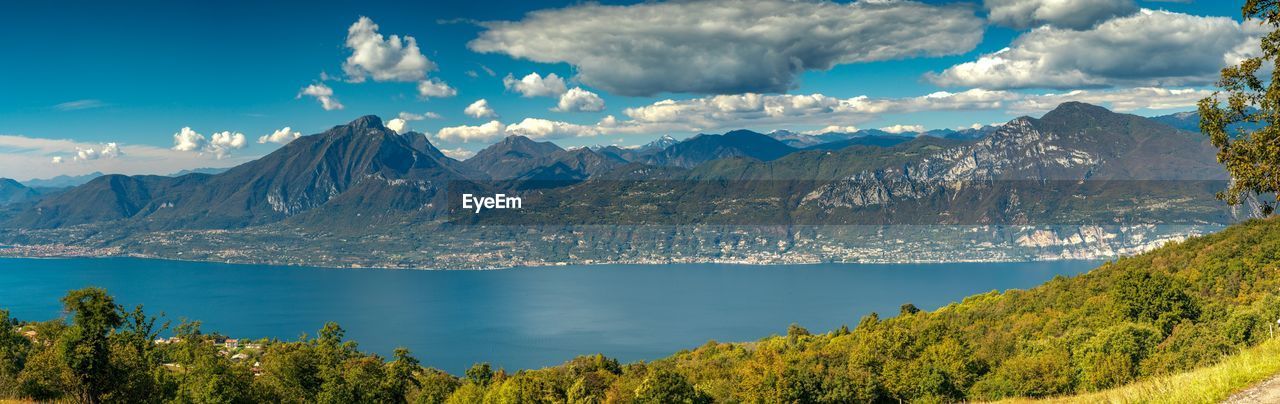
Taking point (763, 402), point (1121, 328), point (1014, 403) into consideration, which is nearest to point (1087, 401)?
point (1014, 403)

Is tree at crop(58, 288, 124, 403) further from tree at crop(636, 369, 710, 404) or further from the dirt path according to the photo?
the dirt path

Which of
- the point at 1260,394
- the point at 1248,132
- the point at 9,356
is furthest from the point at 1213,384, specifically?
the point at 9,356

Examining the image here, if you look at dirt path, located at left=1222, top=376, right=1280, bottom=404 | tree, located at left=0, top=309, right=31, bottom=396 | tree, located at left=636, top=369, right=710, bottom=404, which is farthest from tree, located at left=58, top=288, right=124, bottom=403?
dirt path, located at left=1222, top=376, right=1280, bottom=404

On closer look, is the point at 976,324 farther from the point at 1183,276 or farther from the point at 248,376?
the point at 248,376

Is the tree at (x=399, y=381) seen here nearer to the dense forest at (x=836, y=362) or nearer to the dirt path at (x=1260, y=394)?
the dense forest at (x=836, y=362)

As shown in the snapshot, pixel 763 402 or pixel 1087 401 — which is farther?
pixel 763 402

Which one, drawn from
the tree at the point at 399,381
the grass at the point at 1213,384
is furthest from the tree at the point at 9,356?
the grass at the point at 1213,384
